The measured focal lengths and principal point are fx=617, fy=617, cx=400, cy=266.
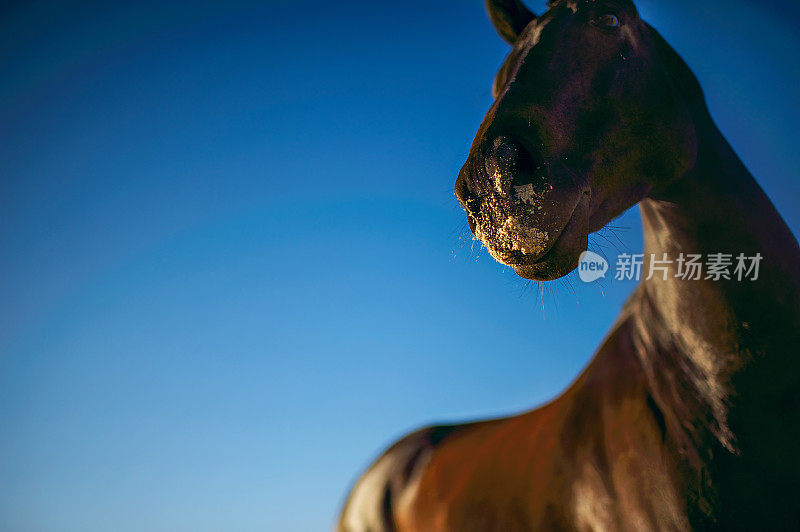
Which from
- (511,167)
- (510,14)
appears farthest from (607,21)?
(511,167)

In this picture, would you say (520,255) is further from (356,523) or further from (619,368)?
(356,523)

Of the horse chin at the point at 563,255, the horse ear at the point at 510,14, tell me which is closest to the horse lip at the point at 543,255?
the horse chin at the point at 563,255

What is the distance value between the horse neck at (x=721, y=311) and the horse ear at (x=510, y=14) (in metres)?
0.63

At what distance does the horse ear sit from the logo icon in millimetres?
726

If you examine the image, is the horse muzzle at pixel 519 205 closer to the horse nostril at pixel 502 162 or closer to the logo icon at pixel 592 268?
the horse nostril at pixel 502 162

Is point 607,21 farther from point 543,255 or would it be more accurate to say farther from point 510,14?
point 543,255

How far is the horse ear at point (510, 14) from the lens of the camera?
189 centimetres

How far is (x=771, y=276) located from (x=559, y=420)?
821 millimetres

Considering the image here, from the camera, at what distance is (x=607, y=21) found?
5.35ft

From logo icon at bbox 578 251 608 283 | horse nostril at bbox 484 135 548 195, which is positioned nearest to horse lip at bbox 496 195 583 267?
horse nostril at bbox 484 135 548 195

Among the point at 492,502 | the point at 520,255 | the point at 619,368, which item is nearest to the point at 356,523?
the point at 492,502

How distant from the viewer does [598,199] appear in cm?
149

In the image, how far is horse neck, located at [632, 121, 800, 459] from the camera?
1.50 m

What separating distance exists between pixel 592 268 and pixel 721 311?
39 cm
